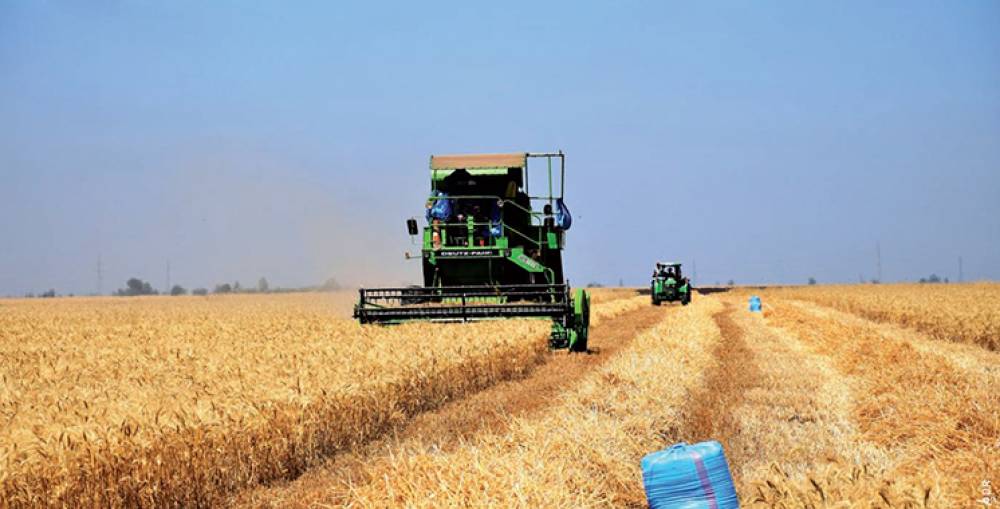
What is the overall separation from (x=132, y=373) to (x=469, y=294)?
6.23 meters

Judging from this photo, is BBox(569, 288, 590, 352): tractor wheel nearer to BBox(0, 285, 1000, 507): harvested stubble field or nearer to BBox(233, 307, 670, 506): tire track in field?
BBox(233, 307, 670, 506): tire track in field

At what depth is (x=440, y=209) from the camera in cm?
1684

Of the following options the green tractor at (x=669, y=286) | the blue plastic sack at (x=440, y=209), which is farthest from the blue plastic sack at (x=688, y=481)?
the green tractor at (x=669, y=286)

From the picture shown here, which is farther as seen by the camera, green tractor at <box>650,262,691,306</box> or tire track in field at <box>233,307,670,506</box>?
green tractor at <box>650,262,691,306</box>

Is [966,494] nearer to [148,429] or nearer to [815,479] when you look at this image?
[815,479]

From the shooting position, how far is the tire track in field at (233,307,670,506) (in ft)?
23.3

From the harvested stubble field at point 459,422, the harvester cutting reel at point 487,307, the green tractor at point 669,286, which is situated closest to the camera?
Answer: the harvested stubble field at point 459,422

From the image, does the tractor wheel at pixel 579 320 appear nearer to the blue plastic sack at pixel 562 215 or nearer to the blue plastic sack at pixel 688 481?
the blue plastic sack at pixel 562 215

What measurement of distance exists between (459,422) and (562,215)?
795 centimetres

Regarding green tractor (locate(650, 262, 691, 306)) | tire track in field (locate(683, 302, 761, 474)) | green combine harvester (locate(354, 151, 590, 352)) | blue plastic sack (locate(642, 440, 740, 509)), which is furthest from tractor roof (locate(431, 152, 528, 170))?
green tractor (locate(650, 262, 691, 306))

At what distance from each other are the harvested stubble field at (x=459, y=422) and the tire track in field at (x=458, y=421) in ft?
0.13

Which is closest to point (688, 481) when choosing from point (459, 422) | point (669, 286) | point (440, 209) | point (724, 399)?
point (459, 422)

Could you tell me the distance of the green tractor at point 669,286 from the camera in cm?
4294

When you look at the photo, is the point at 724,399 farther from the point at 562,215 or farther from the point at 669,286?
the point at 669,286
